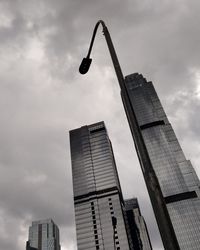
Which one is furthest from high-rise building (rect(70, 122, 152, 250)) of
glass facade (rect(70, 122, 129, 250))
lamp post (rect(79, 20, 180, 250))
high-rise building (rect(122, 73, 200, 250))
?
lamp post (rect(79, 20, 180, 250))

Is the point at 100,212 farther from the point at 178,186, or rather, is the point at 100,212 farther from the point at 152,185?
the point at 152,185

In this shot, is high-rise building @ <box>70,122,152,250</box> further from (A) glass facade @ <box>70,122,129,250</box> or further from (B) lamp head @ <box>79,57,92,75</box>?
(B) lamp head @ <box>79,57,92,75</box>

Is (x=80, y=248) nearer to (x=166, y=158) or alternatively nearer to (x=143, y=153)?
(x=166, y=158)

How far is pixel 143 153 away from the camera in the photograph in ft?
16.0

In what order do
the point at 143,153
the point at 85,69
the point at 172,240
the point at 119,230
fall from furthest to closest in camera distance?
the point at 119,230
the point at 85,69
the point at 143,153
the point at 172,240

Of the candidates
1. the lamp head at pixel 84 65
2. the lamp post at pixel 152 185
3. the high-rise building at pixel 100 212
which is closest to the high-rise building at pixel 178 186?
the high-rise building at pixel 100 212

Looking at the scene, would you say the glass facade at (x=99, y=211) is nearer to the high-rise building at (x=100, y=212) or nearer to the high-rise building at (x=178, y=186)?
the high-rise building at (x=100, y=212)

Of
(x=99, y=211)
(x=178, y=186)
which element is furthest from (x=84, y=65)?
(x=99, y=211)

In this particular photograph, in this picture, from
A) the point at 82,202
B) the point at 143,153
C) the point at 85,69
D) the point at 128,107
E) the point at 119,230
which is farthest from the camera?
the point at 82,202

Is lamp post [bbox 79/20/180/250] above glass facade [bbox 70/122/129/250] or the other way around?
the other way around

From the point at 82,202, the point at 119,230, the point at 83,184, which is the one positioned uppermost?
the point at 83,184

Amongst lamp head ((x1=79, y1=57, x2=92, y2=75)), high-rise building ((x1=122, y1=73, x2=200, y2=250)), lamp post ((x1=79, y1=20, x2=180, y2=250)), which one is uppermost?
high-rise building ((x1=122, y1=73, x2=200, y2=250))

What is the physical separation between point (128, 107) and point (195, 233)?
6578 inches

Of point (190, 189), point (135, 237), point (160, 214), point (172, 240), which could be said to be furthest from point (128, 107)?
point (135, 237)
